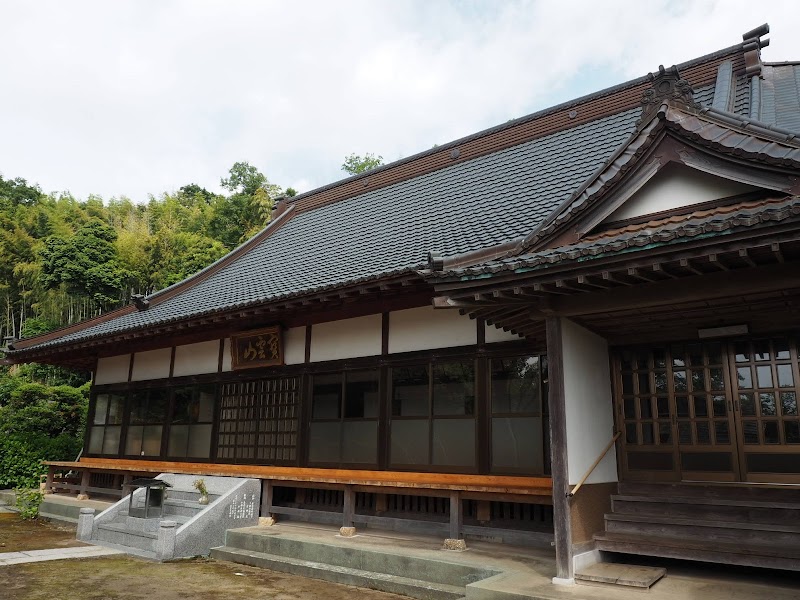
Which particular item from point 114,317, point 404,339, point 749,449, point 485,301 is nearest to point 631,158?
point 485,301

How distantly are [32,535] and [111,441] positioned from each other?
3080mm

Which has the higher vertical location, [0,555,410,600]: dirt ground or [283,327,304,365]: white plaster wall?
[283,327,304,365]: white plaster wall

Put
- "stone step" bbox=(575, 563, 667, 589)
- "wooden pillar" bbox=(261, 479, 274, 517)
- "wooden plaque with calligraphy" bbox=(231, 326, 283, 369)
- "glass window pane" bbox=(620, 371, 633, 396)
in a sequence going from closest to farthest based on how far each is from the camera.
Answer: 1. "stone step" bbox=(575, 563, 667, 589)
2. "glass window pane" bbox=(620, 371, 633, 396)
3. "wooden pillar" bbox=(261, 479, 274, 517)
4. "wooden plaque with calligraphy" bbox=(231, 326, 283, 369)

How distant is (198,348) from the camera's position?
40.6ft

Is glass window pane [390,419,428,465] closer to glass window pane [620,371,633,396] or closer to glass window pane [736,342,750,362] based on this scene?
glass window pane [620,371,633,396]

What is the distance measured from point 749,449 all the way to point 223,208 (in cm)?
3458

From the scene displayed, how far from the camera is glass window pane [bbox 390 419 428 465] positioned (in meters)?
8.55

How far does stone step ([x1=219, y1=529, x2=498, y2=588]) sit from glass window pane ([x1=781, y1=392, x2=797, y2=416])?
11.6 feet

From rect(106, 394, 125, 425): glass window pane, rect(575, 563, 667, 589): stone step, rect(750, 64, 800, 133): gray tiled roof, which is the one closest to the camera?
rect(575, 563, 667, 589): stone step

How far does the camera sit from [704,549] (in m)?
5.82

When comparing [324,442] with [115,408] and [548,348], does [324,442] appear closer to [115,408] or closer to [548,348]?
[548,348]

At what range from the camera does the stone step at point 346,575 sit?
665cm

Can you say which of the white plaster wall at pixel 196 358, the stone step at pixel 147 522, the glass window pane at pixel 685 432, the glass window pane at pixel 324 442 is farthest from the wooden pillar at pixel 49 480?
the glass window pane at pixel 685 432

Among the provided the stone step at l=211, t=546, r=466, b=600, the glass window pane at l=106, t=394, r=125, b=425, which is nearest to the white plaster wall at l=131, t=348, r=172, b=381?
the glass window pane at l=106, t=394, r=125, b=425
